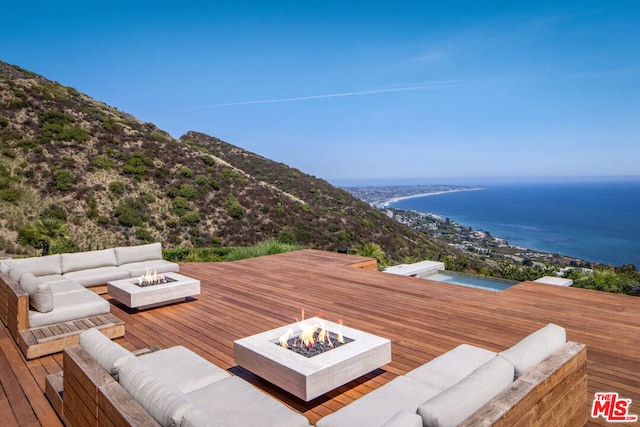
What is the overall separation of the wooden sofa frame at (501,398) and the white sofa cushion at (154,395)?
33 mm

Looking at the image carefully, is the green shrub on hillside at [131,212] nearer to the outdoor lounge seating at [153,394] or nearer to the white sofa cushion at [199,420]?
the outdoor lounge seating at [153,394]

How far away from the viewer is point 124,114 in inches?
1323

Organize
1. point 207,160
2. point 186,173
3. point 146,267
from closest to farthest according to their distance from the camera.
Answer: point 146,267
point 186,173
point 207,160

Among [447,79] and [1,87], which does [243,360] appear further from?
[447,79]

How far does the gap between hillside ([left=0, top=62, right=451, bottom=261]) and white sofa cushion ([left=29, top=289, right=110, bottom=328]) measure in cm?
1287

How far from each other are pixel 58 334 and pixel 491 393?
4068 millimetres

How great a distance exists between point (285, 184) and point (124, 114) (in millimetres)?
15197

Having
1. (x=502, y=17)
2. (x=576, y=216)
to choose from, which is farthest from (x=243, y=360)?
(x=576, y=216)

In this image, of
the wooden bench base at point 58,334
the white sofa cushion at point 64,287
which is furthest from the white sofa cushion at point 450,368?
the white sofa cushion at point 64,287

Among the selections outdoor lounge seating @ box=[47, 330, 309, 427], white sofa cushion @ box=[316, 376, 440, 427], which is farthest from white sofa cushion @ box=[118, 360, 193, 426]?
white sofa cushion @ box=[316, 376, 440, 427]

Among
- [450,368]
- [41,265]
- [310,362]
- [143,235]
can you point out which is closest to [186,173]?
[143,235]

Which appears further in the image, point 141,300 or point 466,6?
point 466,6

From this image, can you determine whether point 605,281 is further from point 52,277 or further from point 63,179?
point 63,179

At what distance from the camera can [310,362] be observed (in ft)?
9.35
